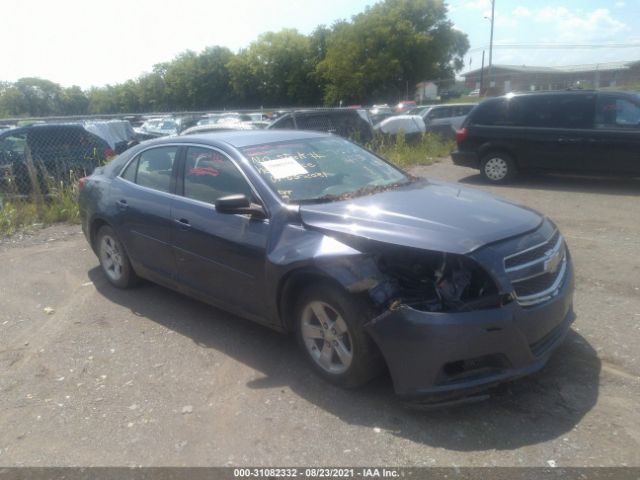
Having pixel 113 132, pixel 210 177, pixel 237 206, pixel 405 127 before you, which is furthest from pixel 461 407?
pixel 405 127

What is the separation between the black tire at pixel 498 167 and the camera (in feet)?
34.8

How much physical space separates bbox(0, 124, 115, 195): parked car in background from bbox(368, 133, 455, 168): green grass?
629 centimetres

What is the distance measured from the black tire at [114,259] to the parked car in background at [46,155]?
4.29 meters

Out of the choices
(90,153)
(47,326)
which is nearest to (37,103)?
(90,153)

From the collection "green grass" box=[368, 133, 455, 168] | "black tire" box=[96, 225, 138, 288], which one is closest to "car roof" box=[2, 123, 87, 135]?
"black tire" box=[96, 225, 138, 288]

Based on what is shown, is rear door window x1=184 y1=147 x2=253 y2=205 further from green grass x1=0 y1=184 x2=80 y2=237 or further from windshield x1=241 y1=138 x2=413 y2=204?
green grass x1=0 y1=184 x2=80 y2=237

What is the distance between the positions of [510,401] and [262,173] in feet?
7.54

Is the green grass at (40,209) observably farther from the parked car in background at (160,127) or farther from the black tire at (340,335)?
the parked car in background at (160,127)

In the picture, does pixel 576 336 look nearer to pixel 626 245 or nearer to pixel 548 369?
pixel 548 369

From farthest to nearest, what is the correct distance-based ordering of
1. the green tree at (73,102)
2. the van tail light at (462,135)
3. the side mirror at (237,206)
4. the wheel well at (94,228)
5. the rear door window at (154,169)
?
the green tree at (73,102)
the van tail light at (462,135)
the wheel well at (94,228)
the rear door window at (154,169)
the side mirror at (237,206)

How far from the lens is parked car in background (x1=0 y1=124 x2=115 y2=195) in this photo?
9273mm

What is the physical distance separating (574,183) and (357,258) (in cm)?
855

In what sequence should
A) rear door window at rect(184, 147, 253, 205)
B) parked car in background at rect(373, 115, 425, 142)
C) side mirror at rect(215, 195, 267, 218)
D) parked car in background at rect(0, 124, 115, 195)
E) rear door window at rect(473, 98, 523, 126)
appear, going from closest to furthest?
side mirror at rect(215, 195, 267, 218), rear door window at rect(184, 147, 253, 205), parked car in background at rect(0, 124, 115, 195), rear door window at rect(473, 98, 523, 126), parked car in background at rect(373, 115, 425, 142)

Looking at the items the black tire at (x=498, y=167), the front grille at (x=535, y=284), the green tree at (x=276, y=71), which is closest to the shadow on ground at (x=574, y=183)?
the black tire at (x=498, y=167)
